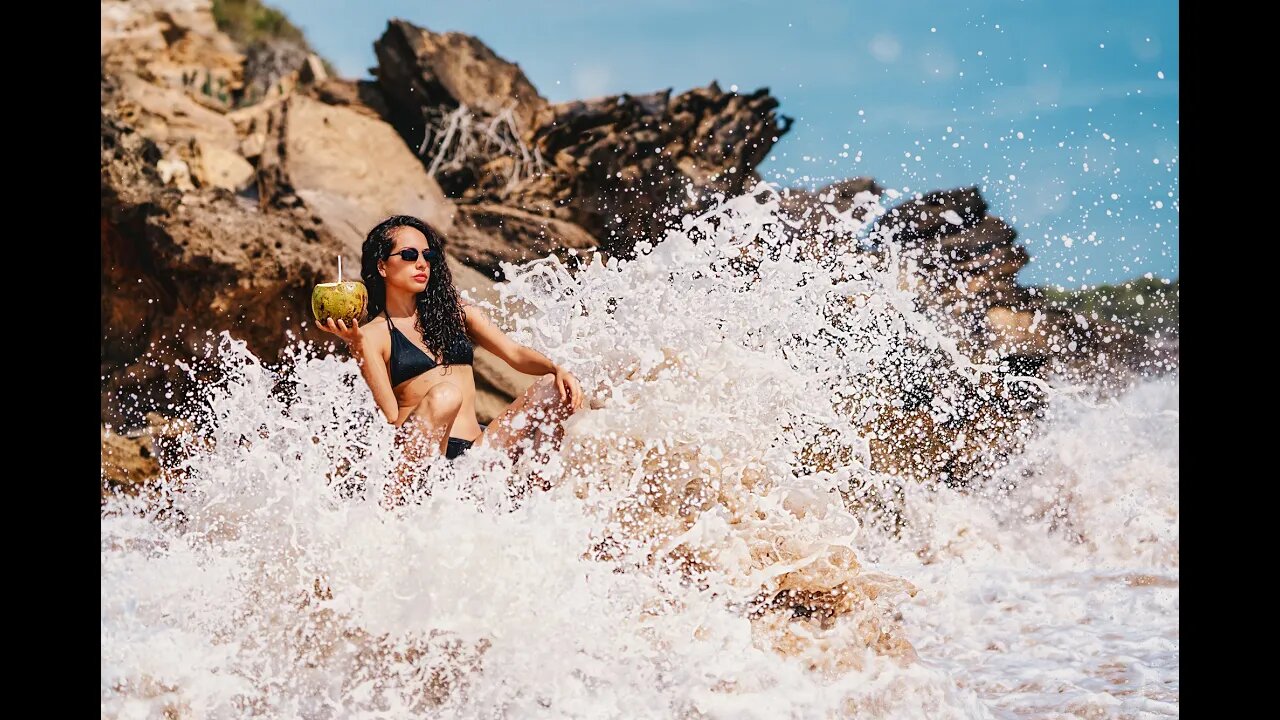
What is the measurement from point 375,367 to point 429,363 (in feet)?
0.49

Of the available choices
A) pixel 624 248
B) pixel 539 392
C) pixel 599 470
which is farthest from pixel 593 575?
pixel 624 248

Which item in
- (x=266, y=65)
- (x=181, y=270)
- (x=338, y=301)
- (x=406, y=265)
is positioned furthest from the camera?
(x=266, y=65)

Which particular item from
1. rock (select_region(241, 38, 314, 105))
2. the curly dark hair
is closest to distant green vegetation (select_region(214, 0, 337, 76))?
rock (select_region(241, 38, 314, 105))

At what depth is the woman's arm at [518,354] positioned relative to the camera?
103 inches

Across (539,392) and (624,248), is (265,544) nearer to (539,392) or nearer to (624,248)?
(539,392)

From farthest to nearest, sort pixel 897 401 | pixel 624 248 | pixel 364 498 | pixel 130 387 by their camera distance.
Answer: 1. pixel 624 248
2. pixel 130 387
3. pixel 897 401
4. pixel 364 498

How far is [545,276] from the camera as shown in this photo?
318 centimetres

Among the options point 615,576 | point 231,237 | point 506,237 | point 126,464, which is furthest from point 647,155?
point 615,576

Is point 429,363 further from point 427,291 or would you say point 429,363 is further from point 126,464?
point 126,464

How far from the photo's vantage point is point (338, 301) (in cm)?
239

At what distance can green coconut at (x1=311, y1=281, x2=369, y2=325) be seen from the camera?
93.8 inches

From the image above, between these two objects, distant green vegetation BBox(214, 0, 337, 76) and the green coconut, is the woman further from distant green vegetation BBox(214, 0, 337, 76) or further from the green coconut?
distant green vegetation BBox(214, 0, 337, 76)

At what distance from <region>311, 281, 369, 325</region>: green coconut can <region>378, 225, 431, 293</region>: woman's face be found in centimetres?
24

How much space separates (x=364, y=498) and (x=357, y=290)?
53 centimetres
